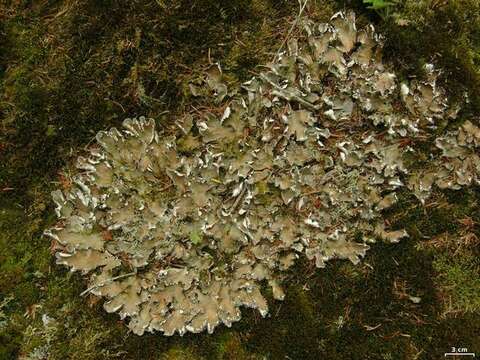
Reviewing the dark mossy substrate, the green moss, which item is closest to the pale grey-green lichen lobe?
the dark mossy substrate

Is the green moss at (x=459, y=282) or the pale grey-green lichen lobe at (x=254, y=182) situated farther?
the green moss at (x=459, y=282)

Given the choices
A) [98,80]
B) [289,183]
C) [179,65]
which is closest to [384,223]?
[289,183]

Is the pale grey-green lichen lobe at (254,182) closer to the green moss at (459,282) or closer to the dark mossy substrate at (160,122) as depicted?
the dark mossy substrate at (160,122)

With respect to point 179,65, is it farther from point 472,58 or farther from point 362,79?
point 472,58

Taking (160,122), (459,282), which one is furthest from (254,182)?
(459,282)

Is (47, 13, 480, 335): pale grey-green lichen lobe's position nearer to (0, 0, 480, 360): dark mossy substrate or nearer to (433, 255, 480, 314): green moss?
(0, 0, 480, 360): dark mossy substrate

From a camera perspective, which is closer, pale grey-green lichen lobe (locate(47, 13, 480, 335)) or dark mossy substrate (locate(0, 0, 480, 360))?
pale grey-green lichen lobe (locate(47, 13, 480, 335))

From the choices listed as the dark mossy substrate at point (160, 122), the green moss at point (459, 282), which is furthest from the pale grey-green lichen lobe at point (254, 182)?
the green moss at point (459, 282)
